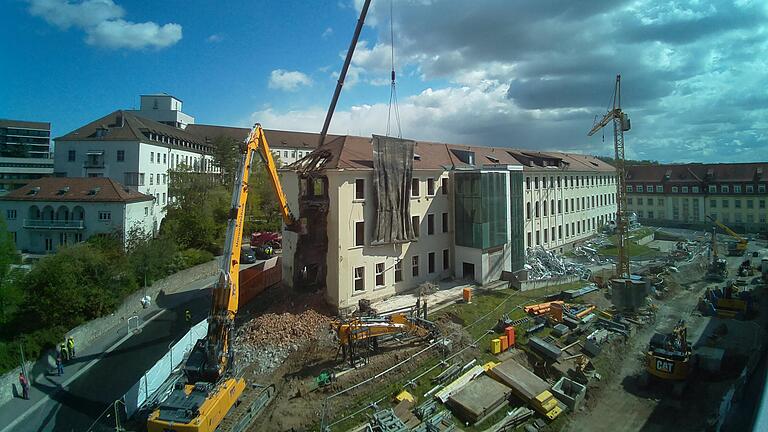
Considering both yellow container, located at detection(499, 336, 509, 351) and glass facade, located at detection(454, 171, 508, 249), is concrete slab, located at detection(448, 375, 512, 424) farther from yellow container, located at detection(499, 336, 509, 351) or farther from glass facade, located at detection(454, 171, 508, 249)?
glass facade, located at detection(454, 171, 508, 249)

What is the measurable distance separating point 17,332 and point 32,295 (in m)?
2.16

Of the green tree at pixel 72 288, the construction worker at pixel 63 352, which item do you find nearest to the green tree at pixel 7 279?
the green tree at pixel 72 288

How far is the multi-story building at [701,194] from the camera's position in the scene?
63.3 metres

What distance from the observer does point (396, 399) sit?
55.5ft

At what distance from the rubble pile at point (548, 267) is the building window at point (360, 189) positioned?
17401mm

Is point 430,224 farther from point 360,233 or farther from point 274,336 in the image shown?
point 274,336

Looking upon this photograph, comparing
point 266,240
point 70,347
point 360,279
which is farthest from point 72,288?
point 266,240

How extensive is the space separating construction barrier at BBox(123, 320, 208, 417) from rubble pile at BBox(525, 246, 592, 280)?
26592 millimetres

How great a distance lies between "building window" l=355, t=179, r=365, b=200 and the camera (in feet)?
85.6

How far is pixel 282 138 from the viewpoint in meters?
86.9

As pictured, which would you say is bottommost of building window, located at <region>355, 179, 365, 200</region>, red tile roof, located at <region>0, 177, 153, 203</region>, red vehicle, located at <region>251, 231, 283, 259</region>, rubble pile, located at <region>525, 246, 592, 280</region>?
rubble pile, located at <region>525, 246, 592, 280</region>

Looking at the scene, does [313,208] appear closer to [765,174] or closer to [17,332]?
[17,332]

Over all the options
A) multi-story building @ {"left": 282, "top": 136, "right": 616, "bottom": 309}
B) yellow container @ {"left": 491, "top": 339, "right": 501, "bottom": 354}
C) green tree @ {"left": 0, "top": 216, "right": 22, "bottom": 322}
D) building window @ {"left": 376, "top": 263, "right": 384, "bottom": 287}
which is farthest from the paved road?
yellow container @ {"left": 491, "top": 339, "right": 501, "bottom": 354}

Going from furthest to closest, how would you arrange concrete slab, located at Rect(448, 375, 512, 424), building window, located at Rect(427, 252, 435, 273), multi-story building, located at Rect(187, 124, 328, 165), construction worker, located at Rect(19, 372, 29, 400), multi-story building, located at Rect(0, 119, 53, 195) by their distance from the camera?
multi-story building, located at Rect(187, 124, 328, 165) → multi-story building, located at Rect(0, 119, 53, 195) → building window, located at Rect(427, 252, 435, 273) → construction worker, located at Rect(19, 372, 29, 400) → concrete slab, located at Rect(448, 375, 512, 424)
